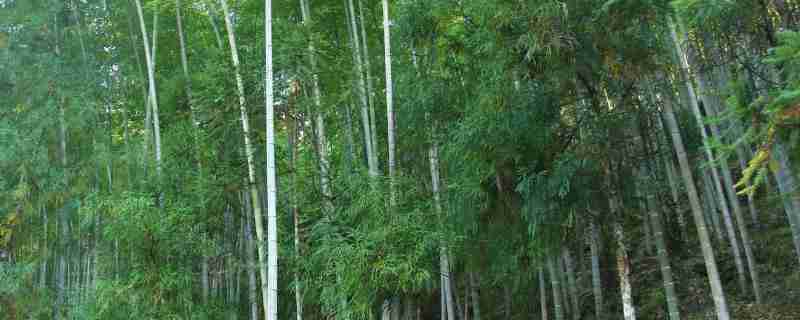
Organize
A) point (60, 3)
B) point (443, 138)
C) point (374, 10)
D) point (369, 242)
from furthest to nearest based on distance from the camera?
point (60, 3)
point (374, 10)
point (443, 138)
point (369, 242)

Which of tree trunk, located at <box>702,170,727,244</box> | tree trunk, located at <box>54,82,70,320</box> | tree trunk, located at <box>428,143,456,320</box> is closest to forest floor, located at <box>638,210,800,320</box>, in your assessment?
tree trunk, located at <box>702,170,727,244</box>

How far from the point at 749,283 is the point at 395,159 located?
3.62 m

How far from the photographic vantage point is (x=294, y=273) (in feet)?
18.5

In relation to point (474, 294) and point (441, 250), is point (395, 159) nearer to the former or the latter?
point (441, 250)

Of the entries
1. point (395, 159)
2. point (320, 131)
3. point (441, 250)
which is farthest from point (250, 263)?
point (441, 250)

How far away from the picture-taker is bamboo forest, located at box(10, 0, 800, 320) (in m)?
4.79

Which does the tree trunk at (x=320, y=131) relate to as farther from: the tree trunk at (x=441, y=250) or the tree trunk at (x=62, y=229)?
the tree trunk at (x=62, y=229)

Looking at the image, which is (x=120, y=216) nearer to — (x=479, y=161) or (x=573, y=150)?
(x=479, y=161)

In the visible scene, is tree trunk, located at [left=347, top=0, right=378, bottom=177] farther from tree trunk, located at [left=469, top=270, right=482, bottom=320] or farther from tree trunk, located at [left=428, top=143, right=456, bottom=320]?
tree trunk, located at [left=469, top=270, right=482, bottom=320]

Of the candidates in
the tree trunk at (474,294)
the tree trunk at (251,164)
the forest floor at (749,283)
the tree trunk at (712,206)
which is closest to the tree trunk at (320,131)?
→ the tree trunk at (251,164)

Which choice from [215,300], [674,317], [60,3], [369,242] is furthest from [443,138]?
[60,3]

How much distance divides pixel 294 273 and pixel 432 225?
4.06 ft

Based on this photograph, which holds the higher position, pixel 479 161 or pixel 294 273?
pixel 479 161

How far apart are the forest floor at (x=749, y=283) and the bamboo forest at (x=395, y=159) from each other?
0.03 meters
